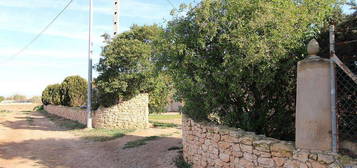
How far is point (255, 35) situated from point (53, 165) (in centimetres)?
711

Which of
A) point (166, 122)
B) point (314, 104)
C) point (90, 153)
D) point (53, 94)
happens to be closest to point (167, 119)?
point (166, 122)

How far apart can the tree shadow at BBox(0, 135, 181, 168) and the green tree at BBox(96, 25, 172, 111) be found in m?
4.34

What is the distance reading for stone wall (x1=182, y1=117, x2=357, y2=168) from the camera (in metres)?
4.03

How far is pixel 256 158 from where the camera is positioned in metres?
5.07

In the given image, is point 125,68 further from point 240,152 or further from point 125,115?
point 240,152

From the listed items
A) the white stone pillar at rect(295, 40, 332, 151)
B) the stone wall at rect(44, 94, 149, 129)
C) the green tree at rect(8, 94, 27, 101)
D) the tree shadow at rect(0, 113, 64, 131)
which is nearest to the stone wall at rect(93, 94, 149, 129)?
the stone wall at rect(44, 94, 149, 129)

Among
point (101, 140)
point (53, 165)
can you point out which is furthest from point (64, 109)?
point (53, 165)

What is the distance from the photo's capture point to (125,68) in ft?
55.6

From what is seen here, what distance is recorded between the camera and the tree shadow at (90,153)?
8719 mm

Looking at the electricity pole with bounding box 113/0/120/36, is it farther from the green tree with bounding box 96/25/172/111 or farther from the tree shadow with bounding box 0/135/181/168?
the tree shadow with bounding box 0/135/181/168

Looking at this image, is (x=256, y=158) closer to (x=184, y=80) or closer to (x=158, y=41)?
(x=184, y=80)

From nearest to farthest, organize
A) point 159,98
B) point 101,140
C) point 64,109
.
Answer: point 101,140, point 159,98, point 64,109

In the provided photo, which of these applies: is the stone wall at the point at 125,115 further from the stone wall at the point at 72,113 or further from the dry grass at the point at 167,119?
the dry grass at the point at 167,119

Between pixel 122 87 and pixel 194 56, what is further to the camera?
pixel 122 87
